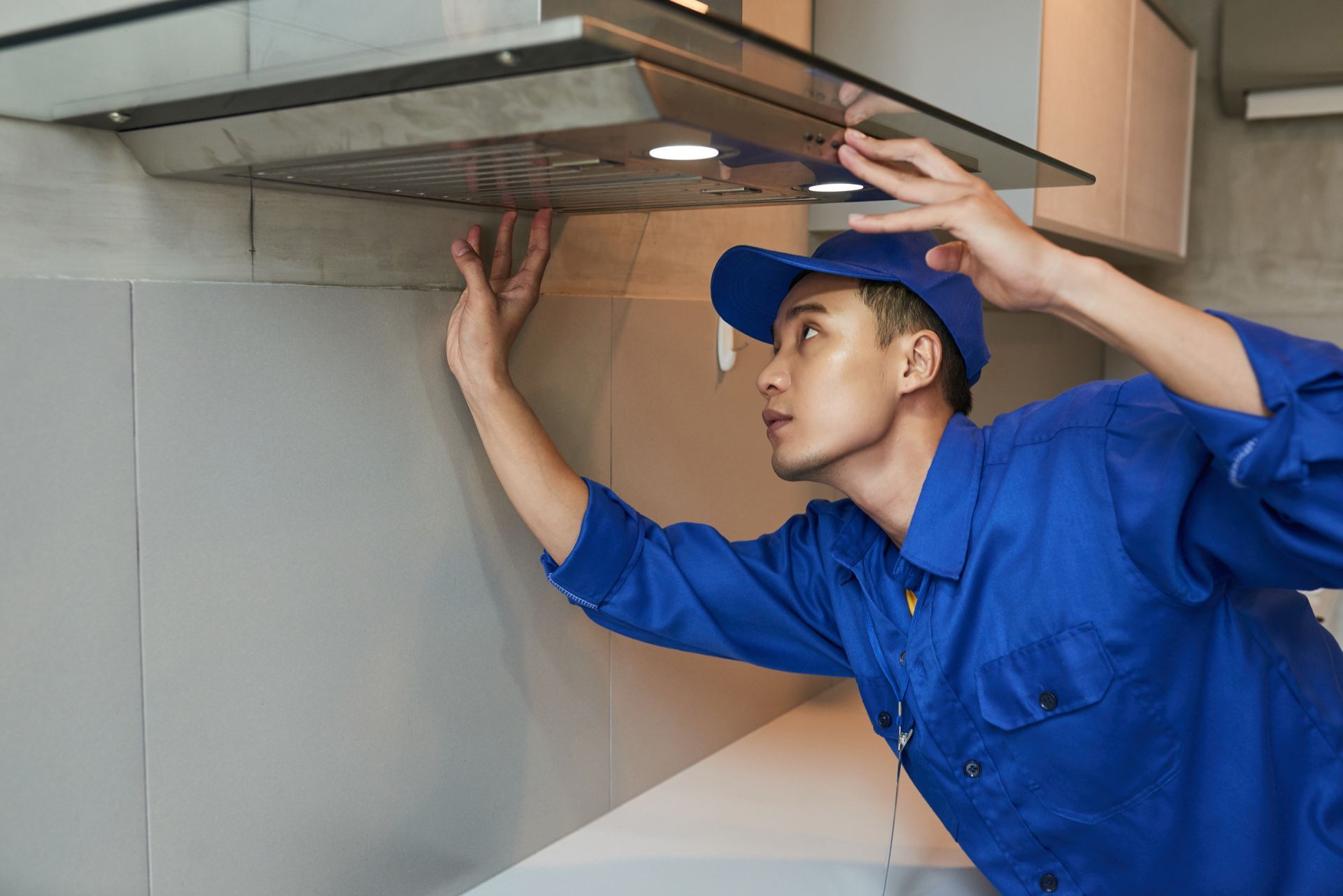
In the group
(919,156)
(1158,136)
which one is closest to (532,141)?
(919,156)

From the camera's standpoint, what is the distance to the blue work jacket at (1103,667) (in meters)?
0.96

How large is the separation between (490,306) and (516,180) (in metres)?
0.22

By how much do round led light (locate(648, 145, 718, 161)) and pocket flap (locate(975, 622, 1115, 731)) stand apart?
1.81 feet

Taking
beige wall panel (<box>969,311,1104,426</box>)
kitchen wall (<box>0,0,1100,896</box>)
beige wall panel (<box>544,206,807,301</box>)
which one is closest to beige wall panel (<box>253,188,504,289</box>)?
kitchen wall (<box>0,0,1100,896</box>)

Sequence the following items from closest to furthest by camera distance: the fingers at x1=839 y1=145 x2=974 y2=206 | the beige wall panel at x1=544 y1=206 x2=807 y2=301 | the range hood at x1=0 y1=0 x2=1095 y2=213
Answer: the range hood at x1=0 y1=0 x2=1095 y2=213
the fingers at x1=839 y1=145 x2=974 y2=206
the beige wall panel at x1=544 y1=206 x2=807 y2=301

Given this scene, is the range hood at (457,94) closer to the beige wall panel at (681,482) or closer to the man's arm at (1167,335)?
the man's arm at (1167,335)

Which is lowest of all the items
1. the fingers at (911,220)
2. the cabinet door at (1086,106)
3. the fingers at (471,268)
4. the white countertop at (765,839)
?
the white countertop at (765,839)

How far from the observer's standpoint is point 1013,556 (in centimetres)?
105

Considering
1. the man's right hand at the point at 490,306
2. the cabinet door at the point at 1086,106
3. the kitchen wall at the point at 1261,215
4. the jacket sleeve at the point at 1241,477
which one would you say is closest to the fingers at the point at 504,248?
the man's right hand at the point at 490,306

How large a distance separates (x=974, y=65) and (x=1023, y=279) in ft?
2.69

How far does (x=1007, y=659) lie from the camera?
41.2 inches

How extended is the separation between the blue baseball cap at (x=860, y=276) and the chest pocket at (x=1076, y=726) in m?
0.33

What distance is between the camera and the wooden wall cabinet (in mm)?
1585

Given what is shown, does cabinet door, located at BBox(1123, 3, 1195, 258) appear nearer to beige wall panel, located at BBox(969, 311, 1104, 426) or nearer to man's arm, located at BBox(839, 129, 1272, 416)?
beige wall panel, located at BBox(969, 311, 1104, 426)
